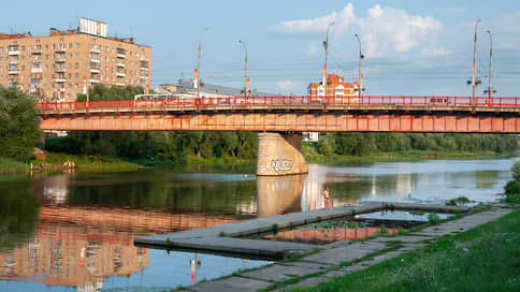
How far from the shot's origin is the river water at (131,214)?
1784 centimetres

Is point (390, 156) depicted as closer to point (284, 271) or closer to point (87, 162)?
Answer: point (87, 162)

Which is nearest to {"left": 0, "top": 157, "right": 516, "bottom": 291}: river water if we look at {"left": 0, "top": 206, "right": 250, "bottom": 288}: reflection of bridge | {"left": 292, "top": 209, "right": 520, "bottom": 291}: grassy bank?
{"left": 0, "top": 206, "right": 250, "bottom": 288}: reflection of bridge

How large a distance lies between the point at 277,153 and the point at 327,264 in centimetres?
5507

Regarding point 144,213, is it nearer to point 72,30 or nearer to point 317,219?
point 317,219

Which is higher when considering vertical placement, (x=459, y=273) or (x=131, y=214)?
(x=459, y=273)

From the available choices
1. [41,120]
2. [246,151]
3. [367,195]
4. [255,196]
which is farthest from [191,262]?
[246,151]

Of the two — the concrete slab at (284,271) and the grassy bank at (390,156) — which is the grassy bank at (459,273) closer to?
the concrete slab at (284,271)

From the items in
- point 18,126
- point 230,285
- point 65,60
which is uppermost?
point 65,60

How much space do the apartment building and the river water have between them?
83.3 m

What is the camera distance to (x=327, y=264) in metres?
17.2

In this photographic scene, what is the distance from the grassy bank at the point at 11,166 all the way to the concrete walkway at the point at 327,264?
192ft

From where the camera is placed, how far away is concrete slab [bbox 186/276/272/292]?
1438 cm

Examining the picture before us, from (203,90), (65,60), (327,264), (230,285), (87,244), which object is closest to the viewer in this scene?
(230,285)

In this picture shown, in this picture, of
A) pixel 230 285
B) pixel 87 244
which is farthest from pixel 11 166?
pixel 230 285
